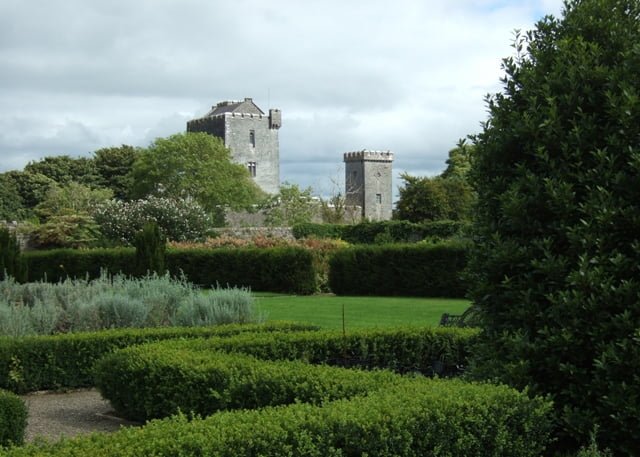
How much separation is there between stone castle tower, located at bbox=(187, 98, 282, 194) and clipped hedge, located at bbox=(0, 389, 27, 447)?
6564 centimetres

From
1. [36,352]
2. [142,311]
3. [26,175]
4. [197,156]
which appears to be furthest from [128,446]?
[26,175]

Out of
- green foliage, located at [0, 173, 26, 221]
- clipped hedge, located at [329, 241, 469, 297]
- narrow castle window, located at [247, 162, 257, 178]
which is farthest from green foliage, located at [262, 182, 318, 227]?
narrow castle window, located at [247, 162, 257, 178]

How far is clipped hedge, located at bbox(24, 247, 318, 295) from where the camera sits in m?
22.2

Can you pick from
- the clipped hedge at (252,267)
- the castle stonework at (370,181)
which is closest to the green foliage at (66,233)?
the clipped hedge at (252,267)

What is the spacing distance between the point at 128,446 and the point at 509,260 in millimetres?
2314

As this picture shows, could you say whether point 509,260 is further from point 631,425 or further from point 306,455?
point 306,455

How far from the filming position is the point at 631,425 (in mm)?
4195

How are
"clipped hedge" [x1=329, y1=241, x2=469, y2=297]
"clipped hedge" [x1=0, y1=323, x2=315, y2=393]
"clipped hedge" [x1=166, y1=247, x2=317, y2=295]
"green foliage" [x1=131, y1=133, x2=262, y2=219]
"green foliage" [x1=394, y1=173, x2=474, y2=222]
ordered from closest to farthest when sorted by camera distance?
"clipped hedge" [x1=0, y1=323, x2=315, y2=393]
"clipped hedge" [x1=329, y1=241, x2=469, y2=297]
"clipped hedge" [x1=166, y1=247, x2=317, y2=295]
"green foliage" [x1=394, y1=173, x2=474, y2=222]
"green foliage" [x1=131, y1=133, x2=262, y2=219]

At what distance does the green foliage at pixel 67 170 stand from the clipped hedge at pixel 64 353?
54687 mm

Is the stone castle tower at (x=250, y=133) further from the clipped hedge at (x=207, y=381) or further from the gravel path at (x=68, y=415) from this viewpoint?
the clipped hedge at (x=207, y=381)

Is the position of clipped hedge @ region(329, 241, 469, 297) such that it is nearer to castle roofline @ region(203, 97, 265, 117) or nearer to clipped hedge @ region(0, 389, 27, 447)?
clipped hedge @ region(0, 389, 27, 447)

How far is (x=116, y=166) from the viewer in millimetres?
63688

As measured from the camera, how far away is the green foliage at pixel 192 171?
5234cm

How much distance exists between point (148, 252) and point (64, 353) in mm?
8273
